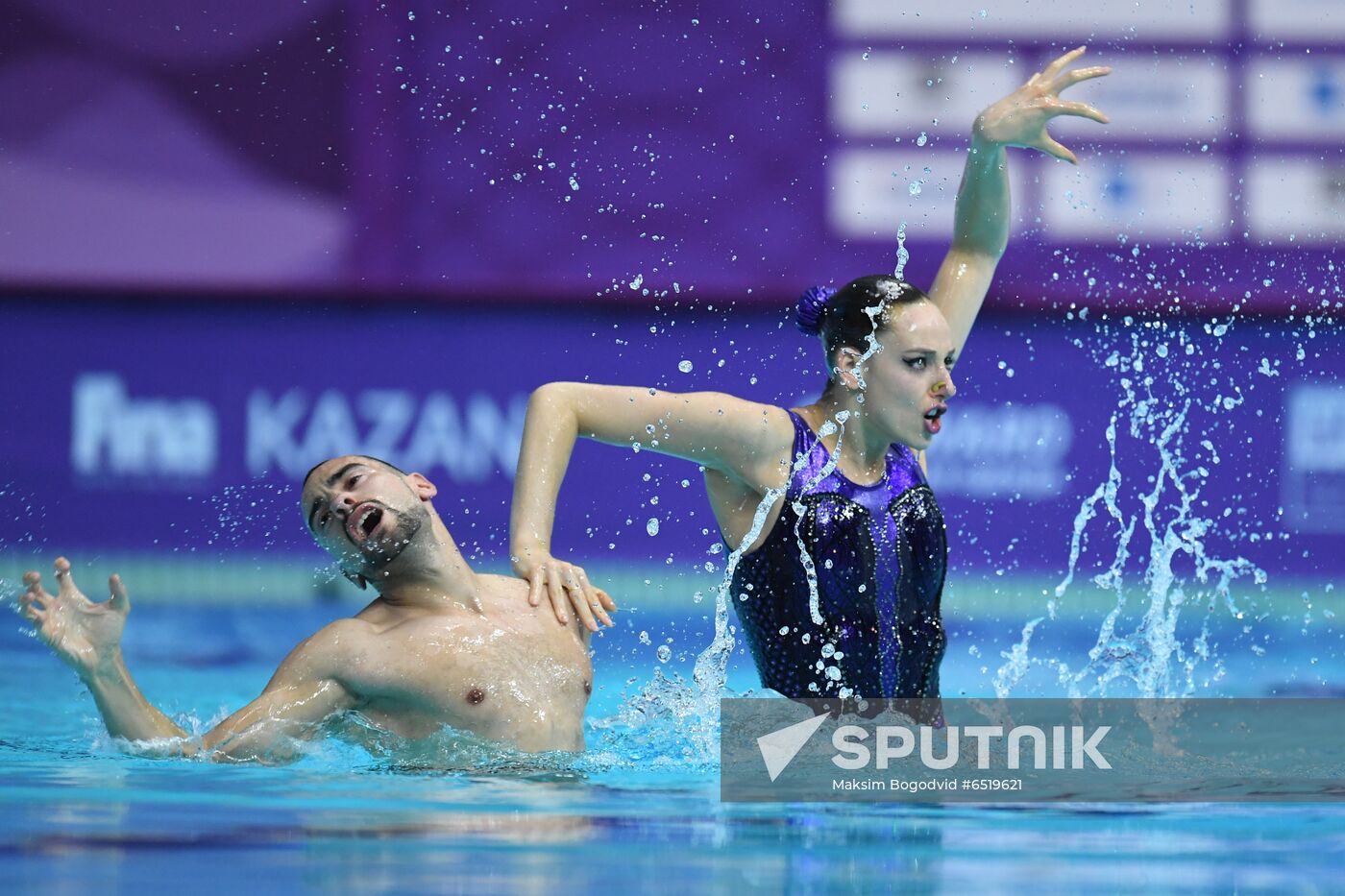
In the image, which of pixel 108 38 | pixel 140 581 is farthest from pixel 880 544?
pixel 108 38

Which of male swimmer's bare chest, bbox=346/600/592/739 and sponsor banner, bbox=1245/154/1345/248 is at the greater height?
sponsor banner, bbox=1245/154/1345/248

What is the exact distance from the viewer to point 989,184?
413 cm

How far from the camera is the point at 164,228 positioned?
22.0ft

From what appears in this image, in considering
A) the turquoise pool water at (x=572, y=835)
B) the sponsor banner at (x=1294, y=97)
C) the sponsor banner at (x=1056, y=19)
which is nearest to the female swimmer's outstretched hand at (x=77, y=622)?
the turquoise pool water at (x=572, y=835)

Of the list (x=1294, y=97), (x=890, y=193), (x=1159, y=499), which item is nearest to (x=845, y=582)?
(x=890, y=193)

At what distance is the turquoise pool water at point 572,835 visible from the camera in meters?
2.42

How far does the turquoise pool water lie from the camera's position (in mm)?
2416

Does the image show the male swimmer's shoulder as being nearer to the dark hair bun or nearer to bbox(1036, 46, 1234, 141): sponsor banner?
the dark hair bun

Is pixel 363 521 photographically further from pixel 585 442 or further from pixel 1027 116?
pixel 585 442

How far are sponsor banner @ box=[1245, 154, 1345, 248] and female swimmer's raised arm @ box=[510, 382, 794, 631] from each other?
3.79 m

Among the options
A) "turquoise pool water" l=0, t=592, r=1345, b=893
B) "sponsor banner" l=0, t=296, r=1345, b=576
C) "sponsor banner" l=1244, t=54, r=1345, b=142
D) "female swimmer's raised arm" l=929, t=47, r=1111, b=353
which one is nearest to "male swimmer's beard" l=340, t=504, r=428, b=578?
"turquoise pool water" l=0, t=592, r=1345, b=893

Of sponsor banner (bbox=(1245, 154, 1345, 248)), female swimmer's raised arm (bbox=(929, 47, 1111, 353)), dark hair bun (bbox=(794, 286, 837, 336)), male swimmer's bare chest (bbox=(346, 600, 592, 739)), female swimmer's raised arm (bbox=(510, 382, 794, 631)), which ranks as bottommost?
male swimmer's bare chest (bbox=(346, 600, 592, 739))

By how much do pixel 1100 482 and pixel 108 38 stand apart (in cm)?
407

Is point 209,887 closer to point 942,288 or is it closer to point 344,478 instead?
point 344,478
